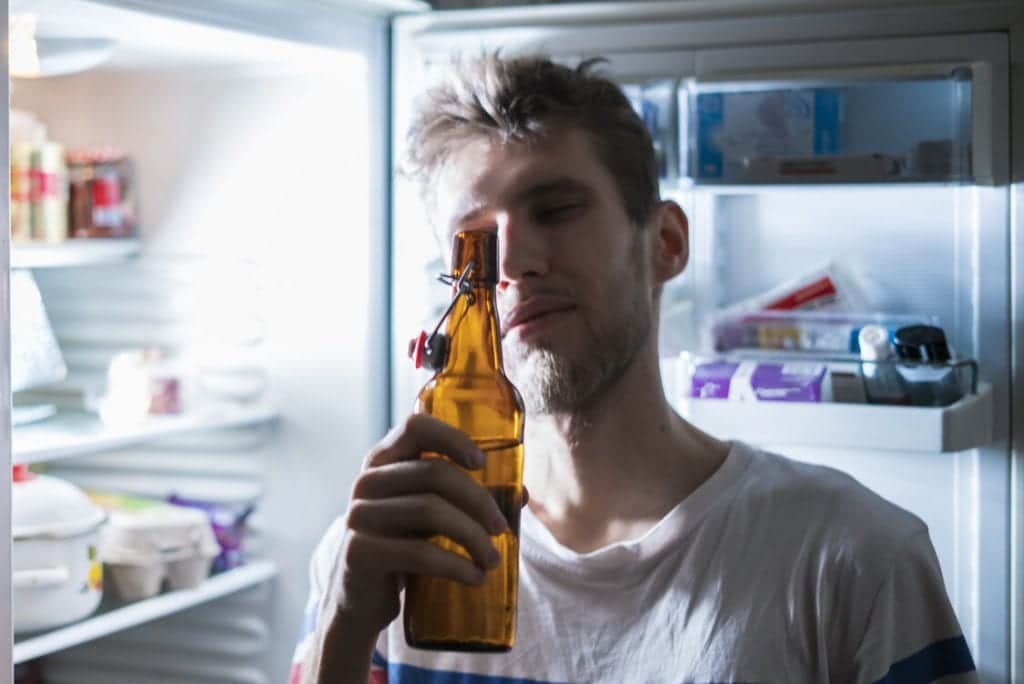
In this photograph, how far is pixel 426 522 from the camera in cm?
99

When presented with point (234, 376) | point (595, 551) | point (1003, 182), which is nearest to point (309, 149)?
point (234, 376)

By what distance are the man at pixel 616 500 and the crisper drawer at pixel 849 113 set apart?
0.18m

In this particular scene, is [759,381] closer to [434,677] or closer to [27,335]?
[434,677]

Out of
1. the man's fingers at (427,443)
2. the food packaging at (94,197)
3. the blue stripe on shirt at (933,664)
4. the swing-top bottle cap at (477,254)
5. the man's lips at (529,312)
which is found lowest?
the blue stripe on shirt at (933,664)

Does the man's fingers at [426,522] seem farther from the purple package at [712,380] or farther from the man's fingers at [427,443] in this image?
the purple package at [712,380]

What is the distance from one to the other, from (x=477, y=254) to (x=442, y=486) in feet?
0.59

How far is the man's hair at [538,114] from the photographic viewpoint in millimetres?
1475

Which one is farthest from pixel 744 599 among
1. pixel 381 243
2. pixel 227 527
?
pixel 227 527

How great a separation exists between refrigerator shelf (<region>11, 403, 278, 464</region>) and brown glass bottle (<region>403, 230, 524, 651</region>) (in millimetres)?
654

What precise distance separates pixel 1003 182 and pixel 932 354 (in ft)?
0.74

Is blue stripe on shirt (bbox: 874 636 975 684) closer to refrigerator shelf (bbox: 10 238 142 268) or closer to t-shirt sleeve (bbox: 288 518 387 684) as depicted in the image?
t-shirt sleeve (bbox: 288 518 387 684)

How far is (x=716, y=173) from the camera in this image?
1.69 m

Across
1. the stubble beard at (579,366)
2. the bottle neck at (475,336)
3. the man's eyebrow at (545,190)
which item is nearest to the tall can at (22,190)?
the man's eyebrow at (545,190)

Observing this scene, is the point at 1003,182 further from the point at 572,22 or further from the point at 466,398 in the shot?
the point at 466,398
